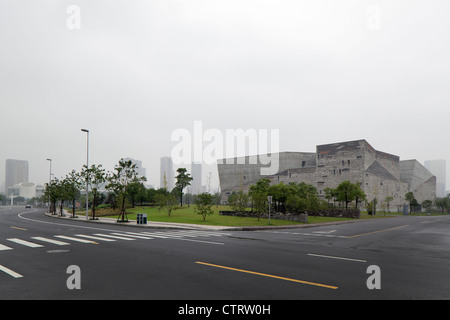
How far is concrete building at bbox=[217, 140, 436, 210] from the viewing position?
252 ft

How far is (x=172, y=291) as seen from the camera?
243 inches

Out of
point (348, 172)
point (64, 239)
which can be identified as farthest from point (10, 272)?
point (348, 172)

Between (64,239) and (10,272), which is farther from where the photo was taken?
(64,239)

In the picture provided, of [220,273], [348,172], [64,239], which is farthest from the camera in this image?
[348,172]

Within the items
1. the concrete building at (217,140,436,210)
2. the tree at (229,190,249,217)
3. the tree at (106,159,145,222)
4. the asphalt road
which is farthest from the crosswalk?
the concrete building at (217,140,436,210)

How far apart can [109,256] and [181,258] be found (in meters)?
2.70

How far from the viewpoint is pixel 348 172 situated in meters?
77.8

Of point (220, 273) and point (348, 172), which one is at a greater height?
point (348, 172)

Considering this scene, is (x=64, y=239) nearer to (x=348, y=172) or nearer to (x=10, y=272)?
(x=10, y=272)

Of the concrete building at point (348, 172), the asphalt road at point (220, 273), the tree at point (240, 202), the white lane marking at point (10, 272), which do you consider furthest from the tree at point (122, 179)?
the concrete building at point (348, 172)

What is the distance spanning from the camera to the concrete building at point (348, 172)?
7669cm

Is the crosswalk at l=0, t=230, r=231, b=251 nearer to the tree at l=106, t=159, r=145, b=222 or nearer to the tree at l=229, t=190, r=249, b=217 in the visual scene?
the tree at l=106, t=159, r=145, b=222
